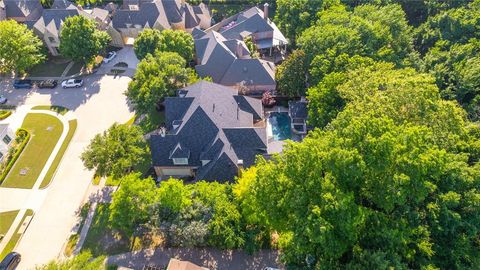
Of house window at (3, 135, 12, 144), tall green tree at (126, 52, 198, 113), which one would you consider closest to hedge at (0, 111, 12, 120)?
house window at (3, 135, 12, 144)

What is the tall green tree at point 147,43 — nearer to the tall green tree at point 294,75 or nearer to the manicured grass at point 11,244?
the tall green tree at point 294,75

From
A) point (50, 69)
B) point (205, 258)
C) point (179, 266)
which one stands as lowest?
point (179, 266)

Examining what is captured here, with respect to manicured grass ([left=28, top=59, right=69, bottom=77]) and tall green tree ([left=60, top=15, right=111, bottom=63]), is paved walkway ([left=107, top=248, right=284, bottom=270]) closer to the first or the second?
tall green tree ([left=60, top=15, right=111, bottom=63])

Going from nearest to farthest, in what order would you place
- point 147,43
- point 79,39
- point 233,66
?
point 233,66 < point 147,43 < point 79,39

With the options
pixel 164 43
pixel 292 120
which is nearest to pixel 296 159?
pixel 292 120

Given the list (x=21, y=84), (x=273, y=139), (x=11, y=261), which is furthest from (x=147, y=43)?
(x=11, y=261)

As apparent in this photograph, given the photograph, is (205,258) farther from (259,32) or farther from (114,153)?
(259,32)
